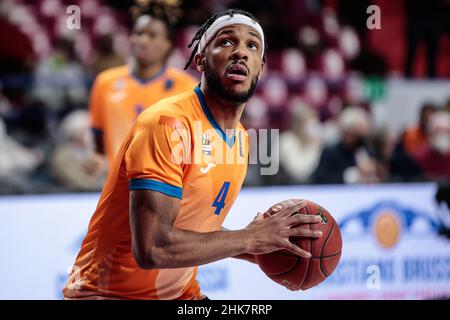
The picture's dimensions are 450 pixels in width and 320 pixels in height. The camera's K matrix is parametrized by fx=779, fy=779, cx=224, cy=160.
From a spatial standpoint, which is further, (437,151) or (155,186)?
(437,151)

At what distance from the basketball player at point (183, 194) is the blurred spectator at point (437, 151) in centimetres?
427

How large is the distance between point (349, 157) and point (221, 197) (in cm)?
355

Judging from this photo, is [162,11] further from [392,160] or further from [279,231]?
[279,231]

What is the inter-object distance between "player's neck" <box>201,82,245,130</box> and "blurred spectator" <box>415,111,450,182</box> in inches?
170

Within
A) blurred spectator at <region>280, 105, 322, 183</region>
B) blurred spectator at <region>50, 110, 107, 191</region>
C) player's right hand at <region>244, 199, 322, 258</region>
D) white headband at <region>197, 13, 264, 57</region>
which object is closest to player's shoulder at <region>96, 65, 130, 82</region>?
blurred spectator at <region>50, 110, 107, 191</region>

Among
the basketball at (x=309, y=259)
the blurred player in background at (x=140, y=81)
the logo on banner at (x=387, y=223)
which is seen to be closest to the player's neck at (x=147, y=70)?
the blurred player in background at (x=140, y=81)

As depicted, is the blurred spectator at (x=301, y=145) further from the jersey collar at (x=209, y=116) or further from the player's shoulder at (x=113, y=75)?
the jersey collar at (x=209, y=116)

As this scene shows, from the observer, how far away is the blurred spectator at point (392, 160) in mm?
6723

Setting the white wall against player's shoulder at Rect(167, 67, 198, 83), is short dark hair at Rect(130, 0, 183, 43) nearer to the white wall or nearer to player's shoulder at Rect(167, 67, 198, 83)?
player's shoulder at Rect(167, 67, 198, 83)

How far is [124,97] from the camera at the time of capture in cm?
591

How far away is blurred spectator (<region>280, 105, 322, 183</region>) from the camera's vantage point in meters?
6.73

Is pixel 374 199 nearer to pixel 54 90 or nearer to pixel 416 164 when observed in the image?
pixel 416 164

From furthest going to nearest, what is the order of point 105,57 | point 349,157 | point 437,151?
point 437,151 → point 105,57 → point 349,157

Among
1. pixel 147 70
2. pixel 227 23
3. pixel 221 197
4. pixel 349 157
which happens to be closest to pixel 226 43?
pixel 227 23
